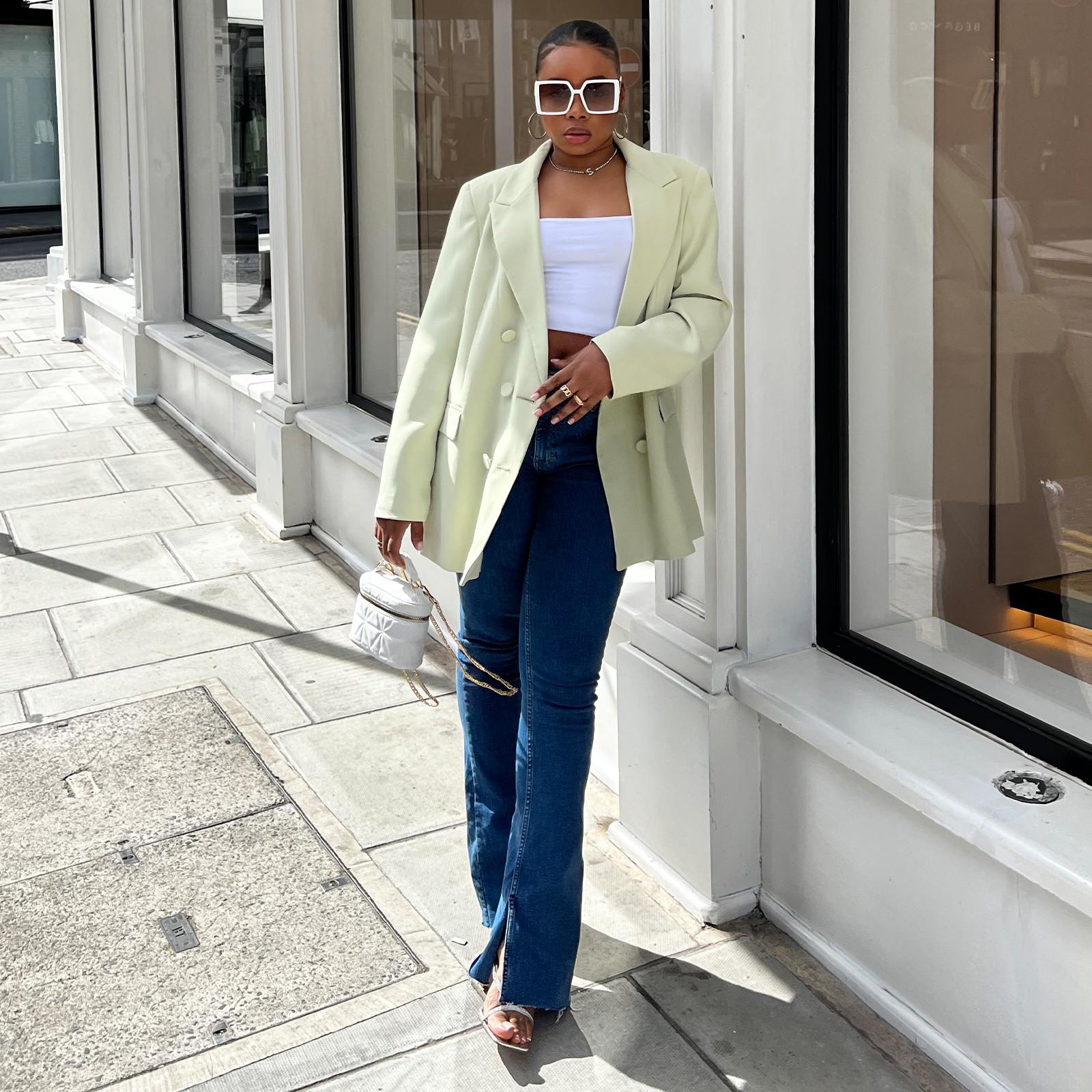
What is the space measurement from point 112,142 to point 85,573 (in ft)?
23.0

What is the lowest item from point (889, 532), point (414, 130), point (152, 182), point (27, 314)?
point (889, 532)

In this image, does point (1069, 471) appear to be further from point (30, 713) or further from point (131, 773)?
point (30, 713)

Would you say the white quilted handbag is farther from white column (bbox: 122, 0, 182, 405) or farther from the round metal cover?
white column (bbox: 122, 0, 182, 405)

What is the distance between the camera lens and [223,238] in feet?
27.1

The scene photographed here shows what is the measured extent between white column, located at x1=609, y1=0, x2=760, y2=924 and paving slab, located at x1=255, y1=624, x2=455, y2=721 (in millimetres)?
1318

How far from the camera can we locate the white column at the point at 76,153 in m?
11.1

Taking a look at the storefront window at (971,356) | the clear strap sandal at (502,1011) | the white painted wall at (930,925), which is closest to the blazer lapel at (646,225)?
the storefront window at (971,356)

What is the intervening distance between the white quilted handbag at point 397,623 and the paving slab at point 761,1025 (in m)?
0.76

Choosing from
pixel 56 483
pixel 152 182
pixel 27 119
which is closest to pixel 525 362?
pixel 56 483

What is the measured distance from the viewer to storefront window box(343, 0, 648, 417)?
4570 mm

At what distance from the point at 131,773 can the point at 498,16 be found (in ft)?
9.09

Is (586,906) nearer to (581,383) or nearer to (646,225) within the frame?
(581,383)

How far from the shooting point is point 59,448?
801 centimetres

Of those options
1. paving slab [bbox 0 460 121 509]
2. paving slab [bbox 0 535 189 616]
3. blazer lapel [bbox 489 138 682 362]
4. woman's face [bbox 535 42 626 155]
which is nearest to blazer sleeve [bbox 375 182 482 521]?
blazer lapel [bbox 489 138 682 362]
